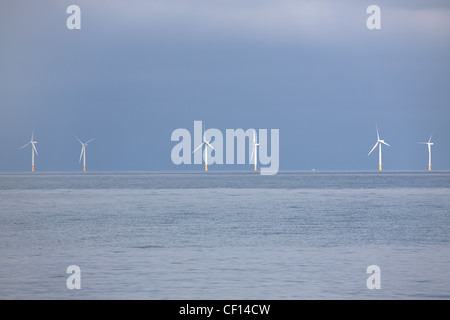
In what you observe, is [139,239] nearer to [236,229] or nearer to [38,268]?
[236,229]

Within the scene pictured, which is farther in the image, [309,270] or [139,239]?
[139,239]

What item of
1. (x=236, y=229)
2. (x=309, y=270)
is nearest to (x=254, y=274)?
(x=309, y=270)

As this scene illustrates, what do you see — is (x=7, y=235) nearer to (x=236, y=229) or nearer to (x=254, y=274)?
(x=236, y=229)

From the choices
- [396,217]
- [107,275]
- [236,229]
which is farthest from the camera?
[396,217]

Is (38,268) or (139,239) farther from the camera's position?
(139,239)

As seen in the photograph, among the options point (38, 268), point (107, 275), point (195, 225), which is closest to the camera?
point (107, 275)
